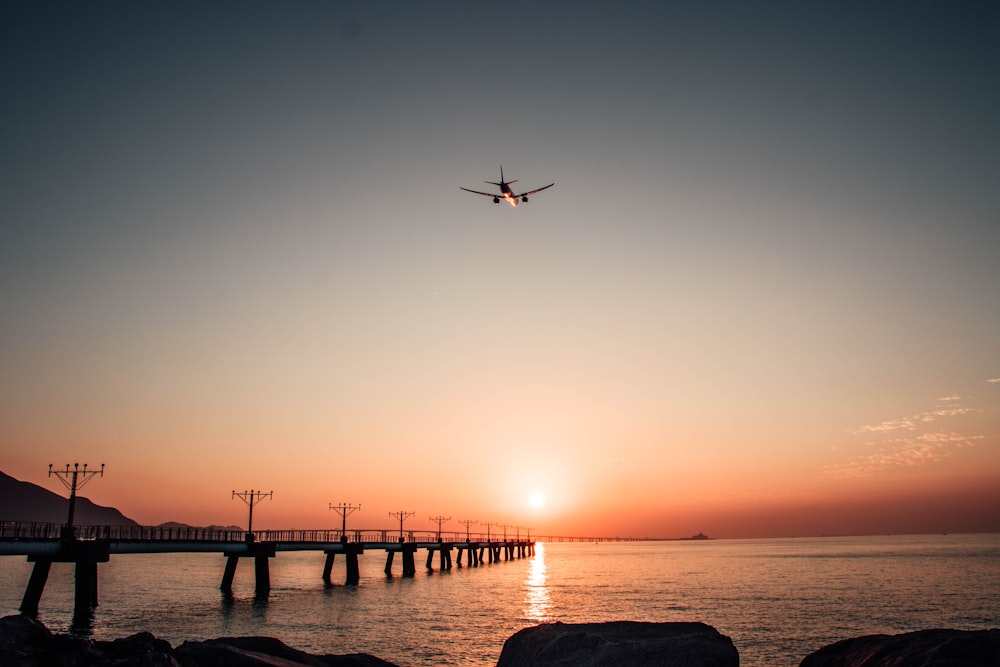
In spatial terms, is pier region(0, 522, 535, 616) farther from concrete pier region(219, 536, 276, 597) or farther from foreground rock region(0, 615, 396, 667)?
foreground rock region(0, 615, 396, 667)

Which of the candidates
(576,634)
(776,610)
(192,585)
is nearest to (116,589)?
(192,585)

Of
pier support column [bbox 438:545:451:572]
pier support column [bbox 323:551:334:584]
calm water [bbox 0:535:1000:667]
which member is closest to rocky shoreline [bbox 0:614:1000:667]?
calm water [bbox 0:535:1000:667]

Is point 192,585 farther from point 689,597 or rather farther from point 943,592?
point 943,592

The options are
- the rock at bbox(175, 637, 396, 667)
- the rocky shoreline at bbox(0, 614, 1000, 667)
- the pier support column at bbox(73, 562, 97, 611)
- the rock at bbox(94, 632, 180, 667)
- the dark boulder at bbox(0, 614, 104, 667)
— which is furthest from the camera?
the pier support column at bbox(73, 562, 97, 611)

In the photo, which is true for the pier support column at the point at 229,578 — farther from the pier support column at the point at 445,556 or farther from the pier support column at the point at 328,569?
the pier support column at the point at 445,556

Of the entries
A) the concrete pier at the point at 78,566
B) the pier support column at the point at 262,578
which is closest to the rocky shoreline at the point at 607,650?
the concrete pier at the point at 78,566
